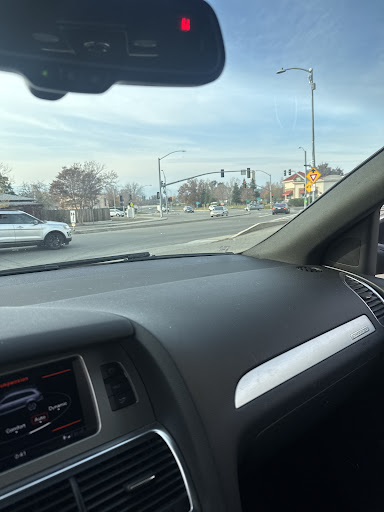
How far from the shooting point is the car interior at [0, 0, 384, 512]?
1.39 metres

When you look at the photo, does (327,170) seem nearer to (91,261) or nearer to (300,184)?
(300,184)

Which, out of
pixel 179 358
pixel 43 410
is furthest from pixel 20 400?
pixel 179 358

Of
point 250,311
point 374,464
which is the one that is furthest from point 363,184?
point 374,464

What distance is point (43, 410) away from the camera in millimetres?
1424

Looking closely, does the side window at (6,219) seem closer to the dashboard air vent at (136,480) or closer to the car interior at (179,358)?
the car interior at (179,358)

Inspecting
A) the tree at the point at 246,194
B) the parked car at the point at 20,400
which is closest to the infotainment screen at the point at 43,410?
the parked car at the point at 20,400

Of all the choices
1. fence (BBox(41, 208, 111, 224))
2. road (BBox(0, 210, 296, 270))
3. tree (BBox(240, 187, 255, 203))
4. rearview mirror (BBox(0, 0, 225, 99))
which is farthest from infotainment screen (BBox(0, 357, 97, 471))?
tree (BBox(240, 187, 255, 203))

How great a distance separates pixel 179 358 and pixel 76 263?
145 centimetres

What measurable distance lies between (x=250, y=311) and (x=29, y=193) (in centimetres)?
180

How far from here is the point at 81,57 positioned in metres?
1.84

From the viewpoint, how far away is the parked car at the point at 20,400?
1350 mm

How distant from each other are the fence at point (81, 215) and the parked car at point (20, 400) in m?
1.85

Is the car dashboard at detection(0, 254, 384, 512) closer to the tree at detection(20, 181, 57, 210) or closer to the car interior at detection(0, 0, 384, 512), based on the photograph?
the car interior at detection(0, 0, 384, 512)

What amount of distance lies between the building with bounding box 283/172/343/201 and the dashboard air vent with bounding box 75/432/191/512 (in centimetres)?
223
